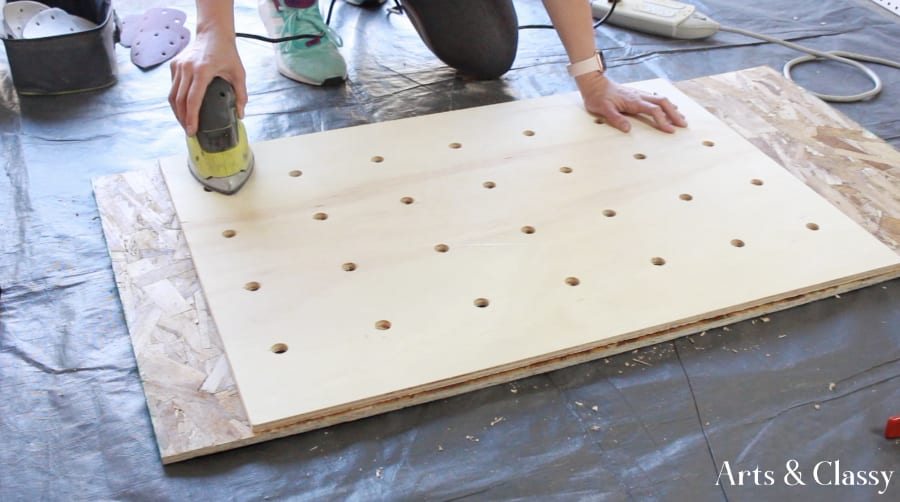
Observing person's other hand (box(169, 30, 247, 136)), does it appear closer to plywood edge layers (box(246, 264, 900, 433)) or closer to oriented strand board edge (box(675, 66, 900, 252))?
plywood edge layers (box(246, 264, 900, 433))

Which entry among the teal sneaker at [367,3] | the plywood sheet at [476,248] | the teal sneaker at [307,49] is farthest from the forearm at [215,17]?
the teal sneaker at [367,3]

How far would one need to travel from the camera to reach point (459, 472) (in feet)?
4.17

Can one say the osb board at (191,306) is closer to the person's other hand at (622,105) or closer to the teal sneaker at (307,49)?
the person's other hand at (622,105)

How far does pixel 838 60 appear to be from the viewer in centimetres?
240

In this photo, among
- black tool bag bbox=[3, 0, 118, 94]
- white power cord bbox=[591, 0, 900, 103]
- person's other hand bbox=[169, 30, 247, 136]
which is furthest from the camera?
white power cord bbox=[591, 0, 900, 103]

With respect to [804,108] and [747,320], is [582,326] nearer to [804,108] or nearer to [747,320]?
[747,320]

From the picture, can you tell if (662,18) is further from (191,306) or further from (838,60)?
(191,306)

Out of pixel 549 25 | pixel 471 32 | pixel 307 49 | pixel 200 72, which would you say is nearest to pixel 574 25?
pixel 471 32

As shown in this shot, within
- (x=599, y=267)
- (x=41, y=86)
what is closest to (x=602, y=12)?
(x=599, y=267)

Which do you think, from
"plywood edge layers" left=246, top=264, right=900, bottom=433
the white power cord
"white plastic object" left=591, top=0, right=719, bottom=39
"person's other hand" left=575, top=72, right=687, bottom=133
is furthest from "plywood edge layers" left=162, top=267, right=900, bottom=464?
"white plastic object" left=591, top=0, right=719, bottom=39

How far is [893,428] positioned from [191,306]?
1.19 metres

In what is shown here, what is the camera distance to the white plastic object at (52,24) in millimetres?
2180

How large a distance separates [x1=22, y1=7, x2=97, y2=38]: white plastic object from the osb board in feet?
2.13

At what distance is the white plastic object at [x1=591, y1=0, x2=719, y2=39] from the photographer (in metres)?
2.47
